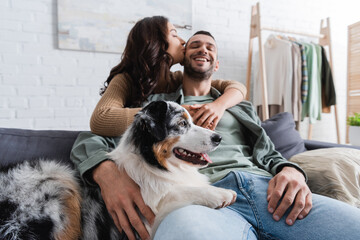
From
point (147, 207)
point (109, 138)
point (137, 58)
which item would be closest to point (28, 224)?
point (147, 207)

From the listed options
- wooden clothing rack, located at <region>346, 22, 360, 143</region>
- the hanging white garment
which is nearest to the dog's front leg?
the hanging white garment

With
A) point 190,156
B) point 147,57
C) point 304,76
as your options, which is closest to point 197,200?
point 190,156

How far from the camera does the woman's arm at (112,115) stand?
1198 millimetres

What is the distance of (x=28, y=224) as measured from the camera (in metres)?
0.90

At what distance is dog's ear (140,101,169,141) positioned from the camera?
1.01 meters

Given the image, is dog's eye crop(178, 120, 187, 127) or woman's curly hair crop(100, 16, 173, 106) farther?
woman's curly hair crop(100, 16, 173, 106)

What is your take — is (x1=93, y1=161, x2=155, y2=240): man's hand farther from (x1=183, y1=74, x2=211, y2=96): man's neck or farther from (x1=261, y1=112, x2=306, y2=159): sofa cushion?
(x1=261, y1=112, x2=306, y2=159): sofa cushion

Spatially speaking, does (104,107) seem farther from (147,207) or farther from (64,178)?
(147,207)

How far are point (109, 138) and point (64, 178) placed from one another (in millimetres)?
328

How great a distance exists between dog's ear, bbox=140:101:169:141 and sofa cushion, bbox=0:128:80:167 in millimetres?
632

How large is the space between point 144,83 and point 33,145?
71 cm

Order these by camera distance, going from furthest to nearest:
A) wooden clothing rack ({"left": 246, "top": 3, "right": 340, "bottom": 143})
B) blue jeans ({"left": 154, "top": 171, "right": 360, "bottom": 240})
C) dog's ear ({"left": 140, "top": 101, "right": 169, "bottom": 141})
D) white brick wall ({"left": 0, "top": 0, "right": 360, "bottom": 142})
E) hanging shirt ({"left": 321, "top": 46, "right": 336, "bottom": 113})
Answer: hanging shirt ({"left": 321, "top": 46, "right": 336, "bottom": 113})
wooden clothing rack ({"left": 246, "top": 3, "right": 340, "bottom": 143})
white brick wall ({"left": 0, "top": 0, "right": 360, "bottom": 142})
dog's ear ({"left": 140, "top": 101, "right": 169, "bottom": 141})
blue jeans ({"left": 154, "top": 171, "right": 360, "bottom": 240})

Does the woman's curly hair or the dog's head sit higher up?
the woman's curly hair

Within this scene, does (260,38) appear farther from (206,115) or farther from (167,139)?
(167,139)
